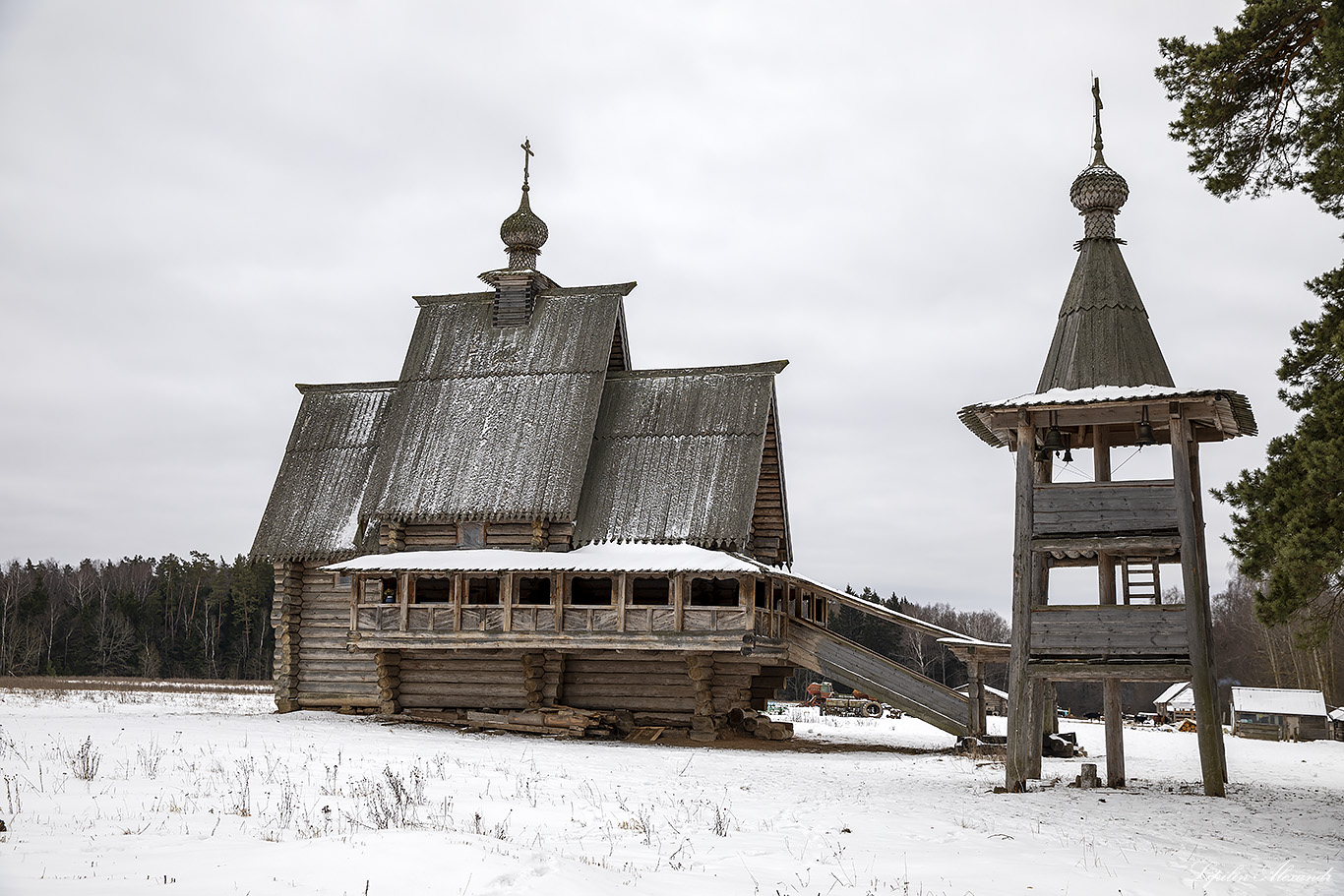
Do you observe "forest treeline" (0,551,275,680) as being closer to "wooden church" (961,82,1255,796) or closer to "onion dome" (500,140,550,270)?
"onion dome" (500,140,550,270)

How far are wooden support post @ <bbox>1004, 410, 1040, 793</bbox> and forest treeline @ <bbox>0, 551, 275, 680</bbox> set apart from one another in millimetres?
62007

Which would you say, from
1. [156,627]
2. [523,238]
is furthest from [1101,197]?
[156,627]

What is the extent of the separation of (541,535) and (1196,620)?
48.1ft

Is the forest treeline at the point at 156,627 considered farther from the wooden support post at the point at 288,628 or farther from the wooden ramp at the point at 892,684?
the wooden ramp at the point at 892,684

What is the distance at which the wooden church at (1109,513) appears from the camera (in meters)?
14.7

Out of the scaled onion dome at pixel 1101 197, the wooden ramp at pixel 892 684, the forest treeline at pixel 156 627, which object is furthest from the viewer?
the forest treeline at pixel 156 627

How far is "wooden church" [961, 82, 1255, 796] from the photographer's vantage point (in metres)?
14.7

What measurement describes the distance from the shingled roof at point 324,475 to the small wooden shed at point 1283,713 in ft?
123

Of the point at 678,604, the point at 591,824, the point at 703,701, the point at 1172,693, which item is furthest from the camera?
the point at 1172,693

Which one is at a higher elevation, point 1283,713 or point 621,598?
point 621,598

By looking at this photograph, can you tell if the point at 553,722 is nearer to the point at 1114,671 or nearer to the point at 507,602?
the point at 507,602

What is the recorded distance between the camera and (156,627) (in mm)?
77000

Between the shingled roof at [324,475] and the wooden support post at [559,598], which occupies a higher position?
the shingled roof at [324,475]

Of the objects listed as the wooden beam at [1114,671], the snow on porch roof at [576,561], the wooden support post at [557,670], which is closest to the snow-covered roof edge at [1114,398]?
the wooden beam at [1114,671]
